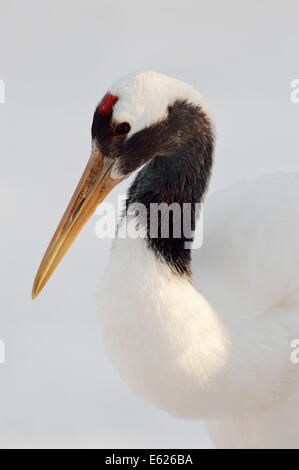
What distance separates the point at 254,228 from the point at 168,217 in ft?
1.06

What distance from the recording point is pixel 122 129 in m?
1.44

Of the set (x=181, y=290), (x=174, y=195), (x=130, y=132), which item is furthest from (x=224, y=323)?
(x=130, y=132)

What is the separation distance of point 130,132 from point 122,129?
2cm

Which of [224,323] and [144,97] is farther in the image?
[224,323]

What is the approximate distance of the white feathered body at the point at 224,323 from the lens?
1.46 metres

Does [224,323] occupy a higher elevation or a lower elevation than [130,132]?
lower

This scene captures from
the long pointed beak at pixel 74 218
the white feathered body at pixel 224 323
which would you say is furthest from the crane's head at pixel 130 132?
the white feathered body at pixel 224 323

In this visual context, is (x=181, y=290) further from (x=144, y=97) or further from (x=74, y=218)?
(x=144, y=97)

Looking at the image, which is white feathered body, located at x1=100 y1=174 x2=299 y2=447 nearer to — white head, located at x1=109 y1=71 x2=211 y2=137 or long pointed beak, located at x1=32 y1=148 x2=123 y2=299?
long pointed beak, located at x1=32 y1=148 x2=123 y2=299

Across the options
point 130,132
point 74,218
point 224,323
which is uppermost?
point 130,132

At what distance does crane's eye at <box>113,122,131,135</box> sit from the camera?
1.43 meters
